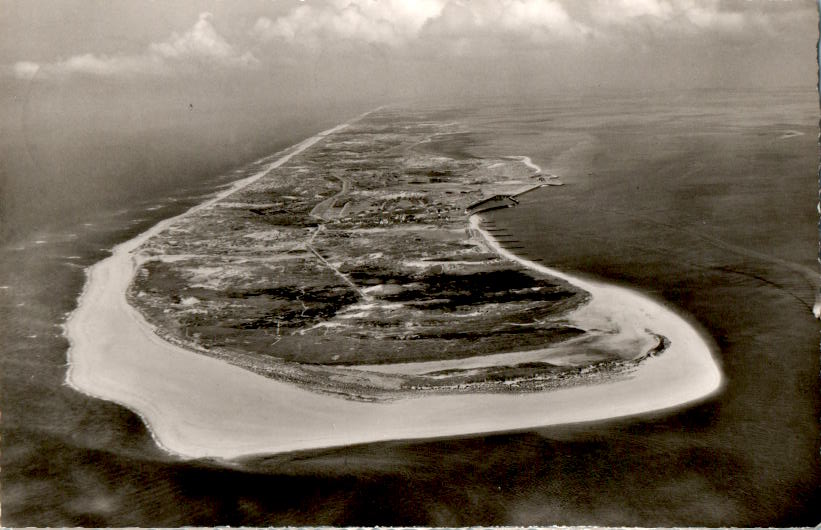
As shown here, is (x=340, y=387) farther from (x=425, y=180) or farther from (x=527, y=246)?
(x=425, y=180)

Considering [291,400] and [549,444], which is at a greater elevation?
[291,400]

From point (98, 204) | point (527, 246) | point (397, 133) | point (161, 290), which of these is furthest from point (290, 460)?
point (397, 133)

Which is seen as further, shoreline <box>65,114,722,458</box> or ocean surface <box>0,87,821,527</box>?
shoreline <box>65,114,722,458</box>

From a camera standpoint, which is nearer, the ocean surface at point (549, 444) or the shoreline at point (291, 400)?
the ocean surface at point (549, 444)

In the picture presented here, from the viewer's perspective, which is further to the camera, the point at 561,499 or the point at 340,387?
the point at 340,387
